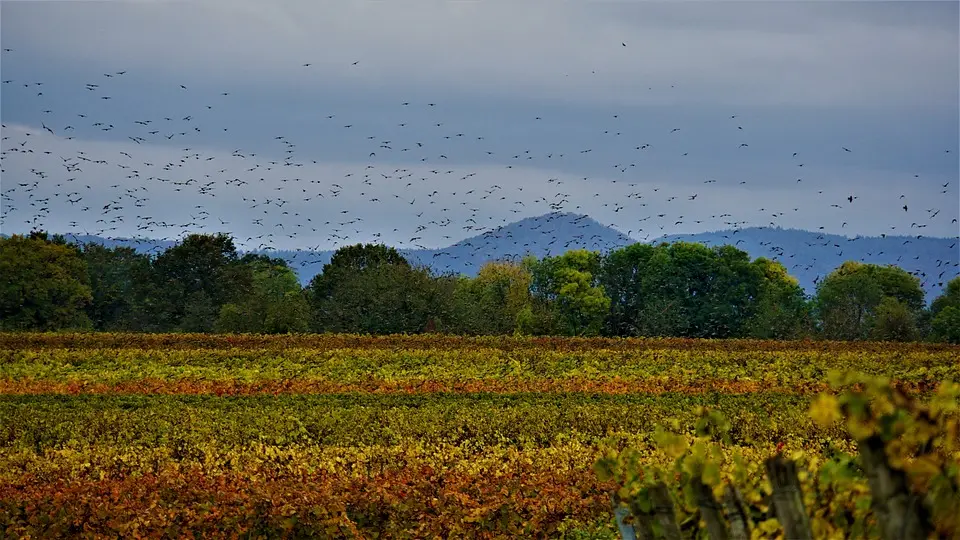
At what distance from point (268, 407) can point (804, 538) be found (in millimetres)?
16485

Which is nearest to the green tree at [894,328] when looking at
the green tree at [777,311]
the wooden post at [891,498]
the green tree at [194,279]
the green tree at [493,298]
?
the green tree at [777,311]

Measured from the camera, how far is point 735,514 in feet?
10.2

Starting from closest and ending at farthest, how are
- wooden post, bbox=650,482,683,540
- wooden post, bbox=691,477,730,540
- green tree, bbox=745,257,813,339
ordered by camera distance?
wooden post, bbox=691,477,730,540
wooden post, bbox=650,482,683,540
green tree, bbox=745,257,813,339

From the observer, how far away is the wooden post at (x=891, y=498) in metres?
2.38

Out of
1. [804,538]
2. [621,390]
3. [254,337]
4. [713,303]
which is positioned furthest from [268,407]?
[713,303]

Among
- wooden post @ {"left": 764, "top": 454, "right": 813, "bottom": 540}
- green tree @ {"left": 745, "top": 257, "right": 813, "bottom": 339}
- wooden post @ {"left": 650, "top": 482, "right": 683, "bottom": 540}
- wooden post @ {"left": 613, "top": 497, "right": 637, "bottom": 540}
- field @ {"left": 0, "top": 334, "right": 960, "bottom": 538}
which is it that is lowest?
field @ {"left": 0, "top": 334, "right": 960, "bottom": 538}

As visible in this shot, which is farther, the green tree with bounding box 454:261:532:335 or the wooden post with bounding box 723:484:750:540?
the green tree with bounding box 454:261:532:335

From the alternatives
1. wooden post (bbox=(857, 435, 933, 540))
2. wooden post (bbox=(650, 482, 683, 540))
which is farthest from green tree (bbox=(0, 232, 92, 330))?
wooden post (bbox=(857, 435, 933, 540))

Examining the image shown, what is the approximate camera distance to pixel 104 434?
51.6 ft

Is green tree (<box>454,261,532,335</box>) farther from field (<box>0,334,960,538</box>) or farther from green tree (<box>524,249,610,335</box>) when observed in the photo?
field (<box>0,334,960,538</box>)

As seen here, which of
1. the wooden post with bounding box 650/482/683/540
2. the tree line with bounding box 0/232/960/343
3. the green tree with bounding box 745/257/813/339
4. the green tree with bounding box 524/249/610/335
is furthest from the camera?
the green tree with bounding box 524/249/610/335

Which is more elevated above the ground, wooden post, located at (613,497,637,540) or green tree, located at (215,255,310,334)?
green tree, located at (215,255,310,334)

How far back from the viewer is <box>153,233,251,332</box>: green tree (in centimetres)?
5503

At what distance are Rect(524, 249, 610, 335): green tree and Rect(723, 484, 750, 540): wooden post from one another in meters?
51.9
